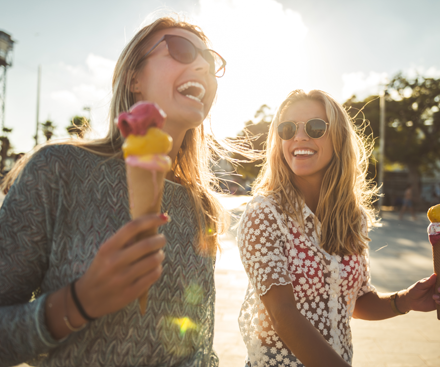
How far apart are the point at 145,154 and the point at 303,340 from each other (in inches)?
45.4

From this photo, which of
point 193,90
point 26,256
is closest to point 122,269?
point 26,256

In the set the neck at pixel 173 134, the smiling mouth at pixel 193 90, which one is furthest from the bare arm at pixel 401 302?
the smiling mouth at pixel 193 90

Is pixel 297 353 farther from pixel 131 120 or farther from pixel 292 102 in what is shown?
pixel 292 102

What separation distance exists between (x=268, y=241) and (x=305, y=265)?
0.83 feet

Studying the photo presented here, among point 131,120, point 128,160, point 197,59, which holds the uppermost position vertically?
point 197,59

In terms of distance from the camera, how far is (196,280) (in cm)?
150

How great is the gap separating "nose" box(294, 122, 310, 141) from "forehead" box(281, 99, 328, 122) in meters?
0.04

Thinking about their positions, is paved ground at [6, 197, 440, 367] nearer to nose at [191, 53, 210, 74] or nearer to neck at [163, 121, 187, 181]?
neck at [163, 121, 187, 181]

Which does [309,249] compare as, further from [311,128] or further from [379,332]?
[379,332]

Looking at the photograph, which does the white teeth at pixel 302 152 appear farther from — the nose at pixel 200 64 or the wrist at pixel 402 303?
the wrist at pixel 402 303

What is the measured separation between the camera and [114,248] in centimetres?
84

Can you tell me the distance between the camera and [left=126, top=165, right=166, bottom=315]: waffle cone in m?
0.94

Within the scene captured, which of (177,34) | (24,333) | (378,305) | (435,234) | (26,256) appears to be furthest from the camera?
(378,305)

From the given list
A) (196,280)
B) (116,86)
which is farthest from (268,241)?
(116,86)
